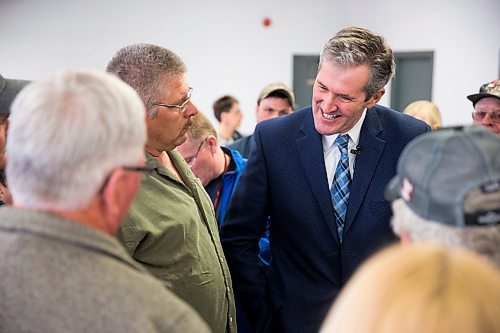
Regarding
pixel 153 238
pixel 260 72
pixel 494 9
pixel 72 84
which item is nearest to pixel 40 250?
pixel 72 84

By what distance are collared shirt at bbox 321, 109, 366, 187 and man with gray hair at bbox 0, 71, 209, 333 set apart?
46.6 inches

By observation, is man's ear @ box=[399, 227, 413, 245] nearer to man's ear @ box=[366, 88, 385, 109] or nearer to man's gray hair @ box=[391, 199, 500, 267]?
man's gray hair @ box=[391, 199, 500, 267]

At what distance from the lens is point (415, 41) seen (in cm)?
771

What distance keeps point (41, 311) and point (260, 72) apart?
27.1 ft

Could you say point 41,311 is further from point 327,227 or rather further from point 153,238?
point 327,227

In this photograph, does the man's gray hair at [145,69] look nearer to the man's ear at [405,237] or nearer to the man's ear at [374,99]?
the man's ear at [374,99]

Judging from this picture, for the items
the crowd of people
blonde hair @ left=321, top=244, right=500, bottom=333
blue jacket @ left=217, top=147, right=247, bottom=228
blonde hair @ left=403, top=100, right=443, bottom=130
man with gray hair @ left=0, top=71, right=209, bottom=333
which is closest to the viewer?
blonde hair @ left=321, top=244, right=500, bottom=333

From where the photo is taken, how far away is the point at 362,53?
85.3 inches

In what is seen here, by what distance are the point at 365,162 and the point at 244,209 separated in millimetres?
499

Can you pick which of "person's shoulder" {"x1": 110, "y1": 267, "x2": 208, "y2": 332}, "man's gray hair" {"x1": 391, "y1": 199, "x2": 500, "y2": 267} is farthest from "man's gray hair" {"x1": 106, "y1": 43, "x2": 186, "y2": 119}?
"man's gray hair" {"x1": 391, "y1": 199, "x2": 500, "y2": 267}

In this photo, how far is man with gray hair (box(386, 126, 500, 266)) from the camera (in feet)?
3.79

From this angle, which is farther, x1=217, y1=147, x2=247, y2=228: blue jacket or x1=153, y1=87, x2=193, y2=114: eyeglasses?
x1=217, y1=147, x2=247, y2=228: blue jacket

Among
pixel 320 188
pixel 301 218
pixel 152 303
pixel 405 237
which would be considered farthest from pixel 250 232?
pixel 152 303

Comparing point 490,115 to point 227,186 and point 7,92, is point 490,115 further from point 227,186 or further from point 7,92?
point 7,92
